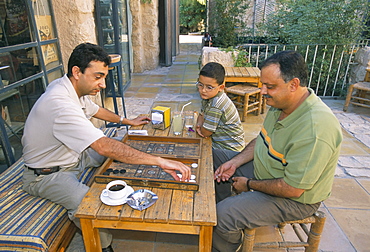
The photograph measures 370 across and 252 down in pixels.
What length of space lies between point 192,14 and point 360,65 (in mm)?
15355

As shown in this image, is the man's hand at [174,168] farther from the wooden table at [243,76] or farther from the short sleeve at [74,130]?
the wooden table at [243,76]

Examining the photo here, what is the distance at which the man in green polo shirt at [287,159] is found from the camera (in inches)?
57.5

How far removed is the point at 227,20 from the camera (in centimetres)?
861

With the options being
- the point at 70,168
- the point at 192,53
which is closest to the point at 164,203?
the point at 70,168

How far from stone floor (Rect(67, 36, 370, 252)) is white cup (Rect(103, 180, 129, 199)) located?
81cm

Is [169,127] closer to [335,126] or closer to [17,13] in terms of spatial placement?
[335,126]

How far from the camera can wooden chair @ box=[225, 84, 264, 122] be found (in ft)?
14.5

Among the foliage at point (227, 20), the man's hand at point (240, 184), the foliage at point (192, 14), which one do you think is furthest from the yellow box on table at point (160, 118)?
the foliage at point (192, 14)

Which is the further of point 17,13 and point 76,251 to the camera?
point 17,13

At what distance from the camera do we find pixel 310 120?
149cm

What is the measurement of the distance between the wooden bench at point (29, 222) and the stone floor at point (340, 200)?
51 centimetres

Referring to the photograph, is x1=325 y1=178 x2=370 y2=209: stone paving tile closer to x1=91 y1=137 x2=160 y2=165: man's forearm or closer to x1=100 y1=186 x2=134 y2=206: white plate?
x1=91 y1=137 x2=160 y2=165: man's forearm

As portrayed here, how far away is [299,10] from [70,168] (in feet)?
19.3

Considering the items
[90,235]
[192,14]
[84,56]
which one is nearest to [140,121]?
[84,56]
